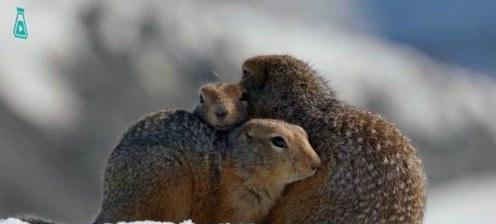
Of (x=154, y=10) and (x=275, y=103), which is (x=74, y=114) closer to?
(x=154, y=10)

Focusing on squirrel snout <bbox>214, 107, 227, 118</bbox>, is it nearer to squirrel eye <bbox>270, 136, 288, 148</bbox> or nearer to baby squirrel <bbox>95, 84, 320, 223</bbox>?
baby squirrel <bbox>95, 84, 320, 223</bbox>

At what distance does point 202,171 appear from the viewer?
15.3 ft

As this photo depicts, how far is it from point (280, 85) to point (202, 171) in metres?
0.53

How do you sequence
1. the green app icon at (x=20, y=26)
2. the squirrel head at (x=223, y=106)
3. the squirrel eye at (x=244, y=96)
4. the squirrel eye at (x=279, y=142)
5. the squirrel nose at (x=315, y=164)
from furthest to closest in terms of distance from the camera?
the green app icon at (x=20, y=26) < the squirrel eye at (x=244, y=96) < the squirrel head at (x=223, y=106) < the squirrel eye at (x=279, y=142) < the squirrel nose at (x=315, y=164)

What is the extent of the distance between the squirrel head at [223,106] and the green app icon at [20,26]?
25.7 ft

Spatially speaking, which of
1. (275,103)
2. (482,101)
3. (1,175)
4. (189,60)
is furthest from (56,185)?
(275,103)

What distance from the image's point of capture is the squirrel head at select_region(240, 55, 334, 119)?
4.91 meters

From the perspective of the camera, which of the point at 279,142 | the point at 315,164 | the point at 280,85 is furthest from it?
the point at 280,85

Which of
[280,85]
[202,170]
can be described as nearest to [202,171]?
[202,170]

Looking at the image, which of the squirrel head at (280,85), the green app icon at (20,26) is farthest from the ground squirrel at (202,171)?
the green app icon at (20,26)

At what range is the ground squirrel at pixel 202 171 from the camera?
4.64m

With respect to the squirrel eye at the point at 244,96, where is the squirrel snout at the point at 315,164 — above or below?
below

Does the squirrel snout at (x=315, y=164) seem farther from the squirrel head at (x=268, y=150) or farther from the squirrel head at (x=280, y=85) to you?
the squirrel head at (x=280, y=85)

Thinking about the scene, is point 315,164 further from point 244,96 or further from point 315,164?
point 244,96
